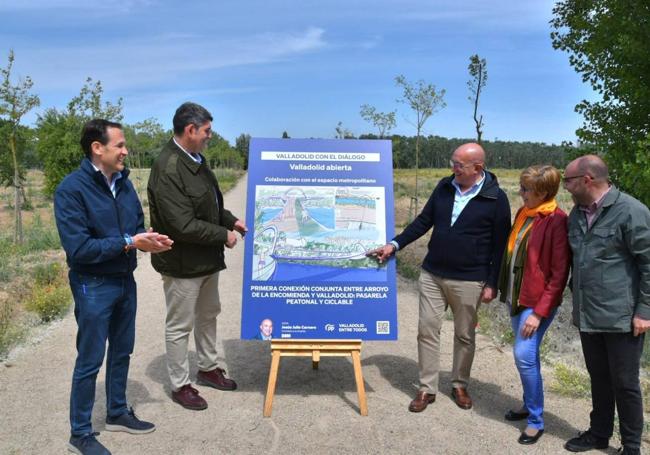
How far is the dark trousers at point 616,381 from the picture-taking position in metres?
3.51

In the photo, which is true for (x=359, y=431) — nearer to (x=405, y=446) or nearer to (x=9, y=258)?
(x=405, y=446)

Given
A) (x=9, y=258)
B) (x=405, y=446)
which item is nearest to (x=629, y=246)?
(x=405, y=446)

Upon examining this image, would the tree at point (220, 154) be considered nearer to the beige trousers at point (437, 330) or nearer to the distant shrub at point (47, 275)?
the distant shrub at point (47, 275)

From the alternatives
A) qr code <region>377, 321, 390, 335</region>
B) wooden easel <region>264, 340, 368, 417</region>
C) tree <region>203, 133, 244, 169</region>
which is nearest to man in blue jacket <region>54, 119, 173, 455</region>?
wooden easel <region>264, 340, 368, 417</region>

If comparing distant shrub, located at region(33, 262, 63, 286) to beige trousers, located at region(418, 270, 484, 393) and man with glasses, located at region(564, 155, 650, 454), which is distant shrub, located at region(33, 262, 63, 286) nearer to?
beige trousers, located at region(418, 270, 484, 393)

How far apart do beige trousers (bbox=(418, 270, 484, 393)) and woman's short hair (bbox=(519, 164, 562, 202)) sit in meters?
1.05

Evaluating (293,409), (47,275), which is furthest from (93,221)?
(47,275)

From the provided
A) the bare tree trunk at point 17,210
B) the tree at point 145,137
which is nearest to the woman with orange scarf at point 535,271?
the bare tree trunk at point 17,210

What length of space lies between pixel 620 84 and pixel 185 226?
A: 19.0 ft

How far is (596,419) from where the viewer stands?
3.86 metres

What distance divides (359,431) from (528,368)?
4.44 feet

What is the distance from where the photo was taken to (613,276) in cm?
347

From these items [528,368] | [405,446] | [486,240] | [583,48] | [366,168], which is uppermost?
[583,48]

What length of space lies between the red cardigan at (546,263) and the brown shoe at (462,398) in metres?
1.15
